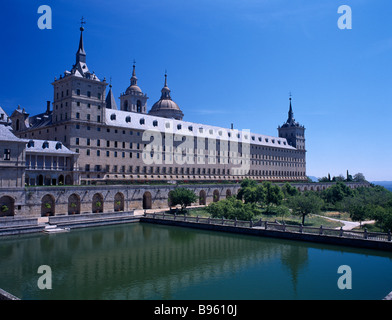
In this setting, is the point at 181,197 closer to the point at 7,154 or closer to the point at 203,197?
the point at 203,197

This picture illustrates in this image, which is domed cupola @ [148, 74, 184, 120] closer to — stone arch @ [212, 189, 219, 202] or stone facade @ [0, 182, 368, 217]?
stone arch @ [212, 189, 219, 202]

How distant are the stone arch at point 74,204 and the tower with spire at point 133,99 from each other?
1822 inches

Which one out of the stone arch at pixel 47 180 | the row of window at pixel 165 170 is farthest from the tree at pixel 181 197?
the stone arch at pixel 47 180

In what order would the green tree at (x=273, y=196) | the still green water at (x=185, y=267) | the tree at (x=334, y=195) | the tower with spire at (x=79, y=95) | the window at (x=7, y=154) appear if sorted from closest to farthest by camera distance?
1. the still green water at (x=185, y=267)
2. the window at (x=7, y=154)
3. the tower with spire at (x=79, y=95)
4. the green tree at (x=273, y=196)
5. the tree at (x=334, y=195)

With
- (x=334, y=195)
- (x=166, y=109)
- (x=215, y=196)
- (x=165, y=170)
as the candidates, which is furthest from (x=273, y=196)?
(x=166, y=109)

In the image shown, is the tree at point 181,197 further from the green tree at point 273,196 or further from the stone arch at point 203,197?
the green tree at point 273,196

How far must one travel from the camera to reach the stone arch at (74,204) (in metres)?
46.1

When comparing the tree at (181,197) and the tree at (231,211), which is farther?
the tree at (181,197)

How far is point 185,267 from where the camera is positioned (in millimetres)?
25547

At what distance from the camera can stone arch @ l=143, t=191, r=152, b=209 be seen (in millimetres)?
56469

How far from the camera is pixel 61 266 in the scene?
25359 mm
